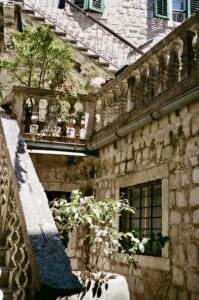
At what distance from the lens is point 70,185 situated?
7.66 meters

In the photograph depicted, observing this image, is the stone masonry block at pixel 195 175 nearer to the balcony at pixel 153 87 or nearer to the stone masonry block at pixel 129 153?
the balcony at pixel 153 87

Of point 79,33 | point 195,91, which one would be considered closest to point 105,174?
point 195,91

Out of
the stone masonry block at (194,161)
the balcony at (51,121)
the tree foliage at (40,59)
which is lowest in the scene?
the stone masonry block at (194,161)

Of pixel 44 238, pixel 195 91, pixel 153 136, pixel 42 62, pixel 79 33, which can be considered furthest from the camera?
pixel 79 33

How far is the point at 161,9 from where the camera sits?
14.9 meters

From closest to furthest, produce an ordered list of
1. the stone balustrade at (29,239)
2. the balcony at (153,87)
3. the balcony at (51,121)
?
the stone balustrade at (29,239) < the balcony at (153,87) < the balcony at (51,121)

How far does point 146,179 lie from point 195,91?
5.70 feet

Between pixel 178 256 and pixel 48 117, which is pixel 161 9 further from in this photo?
pixel 178 256

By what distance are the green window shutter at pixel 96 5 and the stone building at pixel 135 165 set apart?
8120 millimetres

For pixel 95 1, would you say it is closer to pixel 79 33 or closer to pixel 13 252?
pixel 79 33

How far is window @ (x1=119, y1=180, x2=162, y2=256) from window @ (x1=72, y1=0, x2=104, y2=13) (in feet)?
32.7

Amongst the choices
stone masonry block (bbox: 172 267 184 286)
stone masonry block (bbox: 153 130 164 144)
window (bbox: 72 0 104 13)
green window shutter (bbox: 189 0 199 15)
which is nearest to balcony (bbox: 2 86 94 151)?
stone masonry block (bbox: 153 130 164 144)

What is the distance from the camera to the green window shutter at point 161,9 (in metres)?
14.9

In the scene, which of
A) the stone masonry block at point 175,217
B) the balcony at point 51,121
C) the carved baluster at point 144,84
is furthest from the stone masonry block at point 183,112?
the balcony at point 51,121
